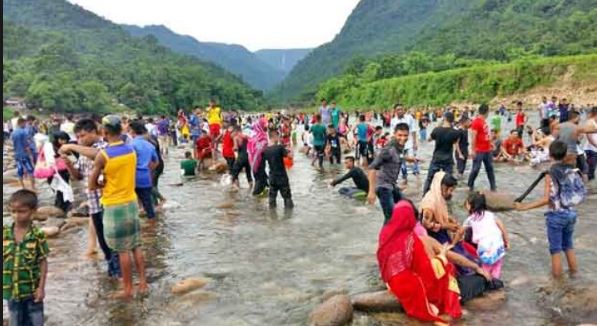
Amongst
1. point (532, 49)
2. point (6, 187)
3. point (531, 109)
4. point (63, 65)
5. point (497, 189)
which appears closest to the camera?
point (497, 189)

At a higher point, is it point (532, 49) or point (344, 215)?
point (532, 49)

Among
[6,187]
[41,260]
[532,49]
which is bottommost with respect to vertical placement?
[6,187]

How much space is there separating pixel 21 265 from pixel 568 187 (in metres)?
5.48

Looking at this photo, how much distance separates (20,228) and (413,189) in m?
9.87

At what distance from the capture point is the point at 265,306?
6.18 metres

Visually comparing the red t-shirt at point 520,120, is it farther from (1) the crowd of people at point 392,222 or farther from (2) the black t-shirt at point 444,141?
(2) the black t-shirt at point 444,141

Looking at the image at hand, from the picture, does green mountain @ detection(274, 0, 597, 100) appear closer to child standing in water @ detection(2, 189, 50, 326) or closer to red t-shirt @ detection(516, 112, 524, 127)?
red t-shirt @ detection(516, 112, 524, 127)

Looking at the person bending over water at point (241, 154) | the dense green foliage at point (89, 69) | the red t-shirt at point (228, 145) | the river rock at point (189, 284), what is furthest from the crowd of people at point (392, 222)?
the dense green foliage at point (89, 69)

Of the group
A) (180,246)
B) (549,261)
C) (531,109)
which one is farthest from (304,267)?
(531,109)

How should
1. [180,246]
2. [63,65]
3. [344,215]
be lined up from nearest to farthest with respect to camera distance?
[180,246] < [344,215] < [63,65]

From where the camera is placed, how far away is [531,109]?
197ft

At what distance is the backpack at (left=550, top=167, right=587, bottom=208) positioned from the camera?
20.7ft

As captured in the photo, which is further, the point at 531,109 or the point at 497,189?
the point at 531,109

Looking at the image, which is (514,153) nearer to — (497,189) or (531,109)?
(497,189)
